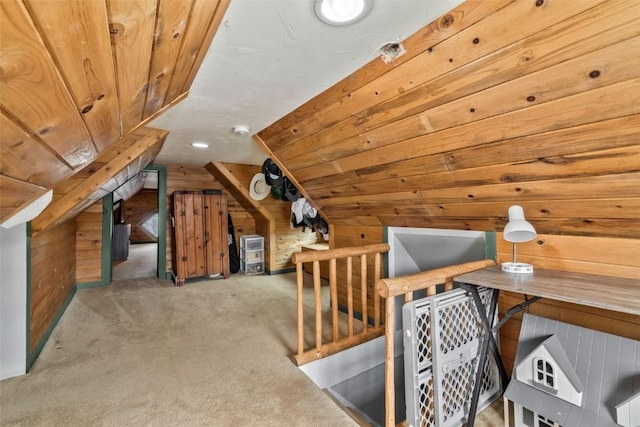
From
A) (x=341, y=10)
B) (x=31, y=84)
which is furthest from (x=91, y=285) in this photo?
(x=341, y=10)

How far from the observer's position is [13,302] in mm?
1848

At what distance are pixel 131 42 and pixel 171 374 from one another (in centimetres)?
193

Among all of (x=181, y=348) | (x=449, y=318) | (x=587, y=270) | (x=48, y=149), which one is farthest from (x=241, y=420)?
(x=587, y=270)

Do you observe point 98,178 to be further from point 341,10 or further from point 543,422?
point 543,422

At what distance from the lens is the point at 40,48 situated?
1.75 feet

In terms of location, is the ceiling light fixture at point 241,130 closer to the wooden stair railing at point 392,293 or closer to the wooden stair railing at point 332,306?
the wooden stair railing at point 332,306

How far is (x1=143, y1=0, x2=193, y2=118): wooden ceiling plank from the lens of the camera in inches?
29.7

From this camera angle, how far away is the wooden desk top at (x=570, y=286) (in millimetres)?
1050

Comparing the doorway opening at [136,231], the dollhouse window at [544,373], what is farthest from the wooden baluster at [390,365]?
the doorway opening at [136,231]

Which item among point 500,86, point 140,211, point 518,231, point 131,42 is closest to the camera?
A: point 131,42

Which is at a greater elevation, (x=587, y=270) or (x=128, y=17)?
(x=128, y=17)

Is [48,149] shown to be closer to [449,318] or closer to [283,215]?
[449,318]

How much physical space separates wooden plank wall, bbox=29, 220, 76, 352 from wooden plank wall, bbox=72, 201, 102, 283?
337mm

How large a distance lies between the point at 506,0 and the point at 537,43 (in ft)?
0.59
